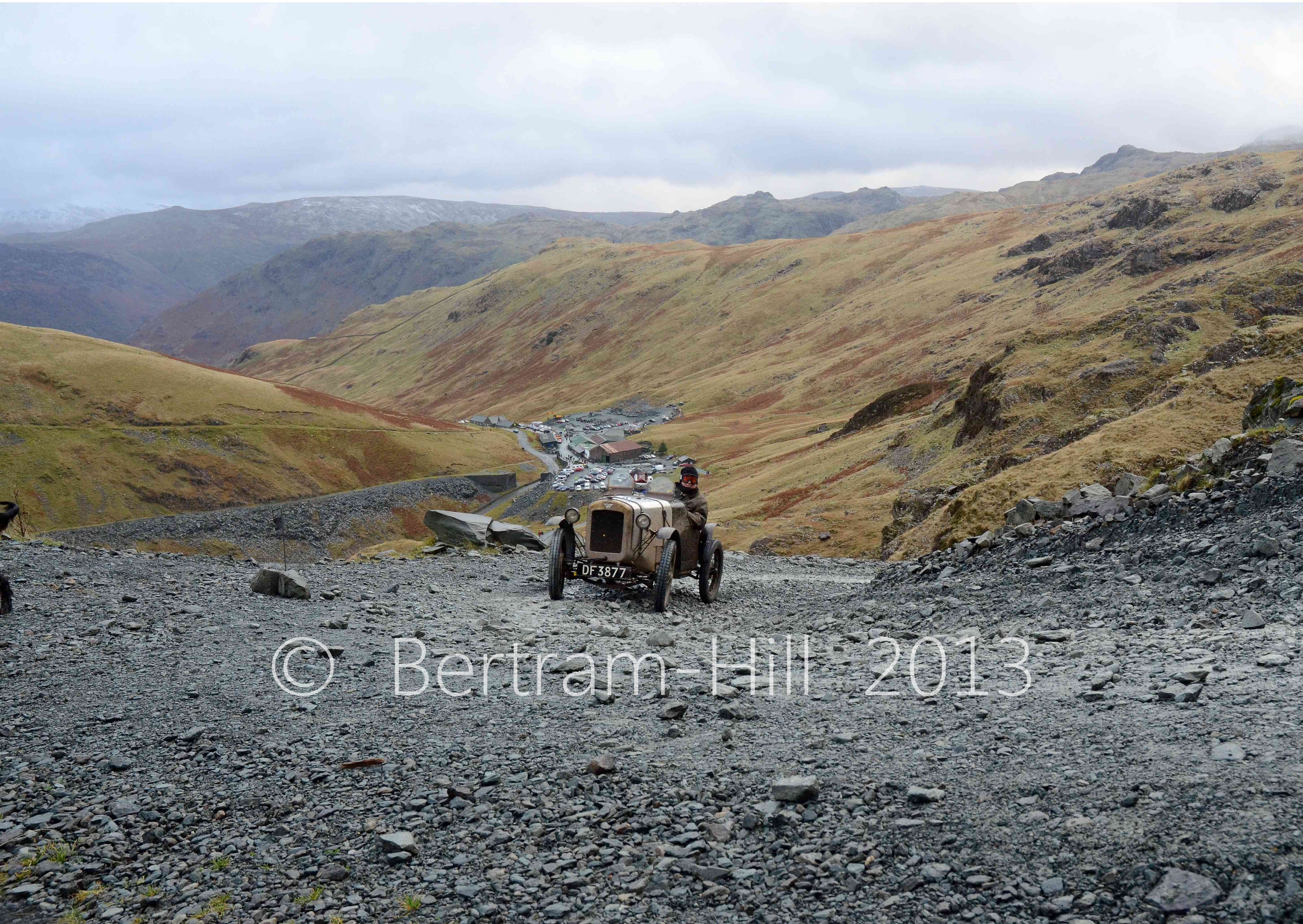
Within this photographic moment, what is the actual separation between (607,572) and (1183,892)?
14.1m

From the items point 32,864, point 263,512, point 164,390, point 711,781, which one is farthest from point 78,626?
point 164,390

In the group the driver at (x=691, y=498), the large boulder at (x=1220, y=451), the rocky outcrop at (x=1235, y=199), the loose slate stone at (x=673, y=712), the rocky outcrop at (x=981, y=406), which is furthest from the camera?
the rocky outcrop at (x=1235, y=199)

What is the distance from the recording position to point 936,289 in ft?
528

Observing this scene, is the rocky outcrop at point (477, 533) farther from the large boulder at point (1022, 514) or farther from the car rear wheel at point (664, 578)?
the large boulder at point (1022, 514)

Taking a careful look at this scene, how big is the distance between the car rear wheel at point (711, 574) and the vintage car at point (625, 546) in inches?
23.4

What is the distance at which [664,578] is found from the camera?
18.6 m

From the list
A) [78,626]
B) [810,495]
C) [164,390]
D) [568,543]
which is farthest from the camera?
[164,390]

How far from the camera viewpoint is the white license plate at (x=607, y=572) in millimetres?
19109

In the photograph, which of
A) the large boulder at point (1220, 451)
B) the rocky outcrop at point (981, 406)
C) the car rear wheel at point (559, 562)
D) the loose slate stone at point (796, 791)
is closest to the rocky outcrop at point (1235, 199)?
the rocky outcrop at point (981, 406)

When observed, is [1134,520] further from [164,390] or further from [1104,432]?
[164,390]

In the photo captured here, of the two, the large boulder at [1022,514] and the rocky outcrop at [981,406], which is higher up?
the rocky outcrop at [981,406]

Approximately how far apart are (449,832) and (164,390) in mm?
120656

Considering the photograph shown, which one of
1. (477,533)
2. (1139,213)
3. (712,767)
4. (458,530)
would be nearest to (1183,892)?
(712,767)

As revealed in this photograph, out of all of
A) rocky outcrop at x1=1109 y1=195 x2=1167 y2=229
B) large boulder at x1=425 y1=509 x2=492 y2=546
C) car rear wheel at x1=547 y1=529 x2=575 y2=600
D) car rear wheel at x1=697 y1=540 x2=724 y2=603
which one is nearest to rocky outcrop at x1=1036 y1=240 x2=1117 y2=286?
rocky outcrop at x1=1109 y1=195 x2=1167 y2=229
